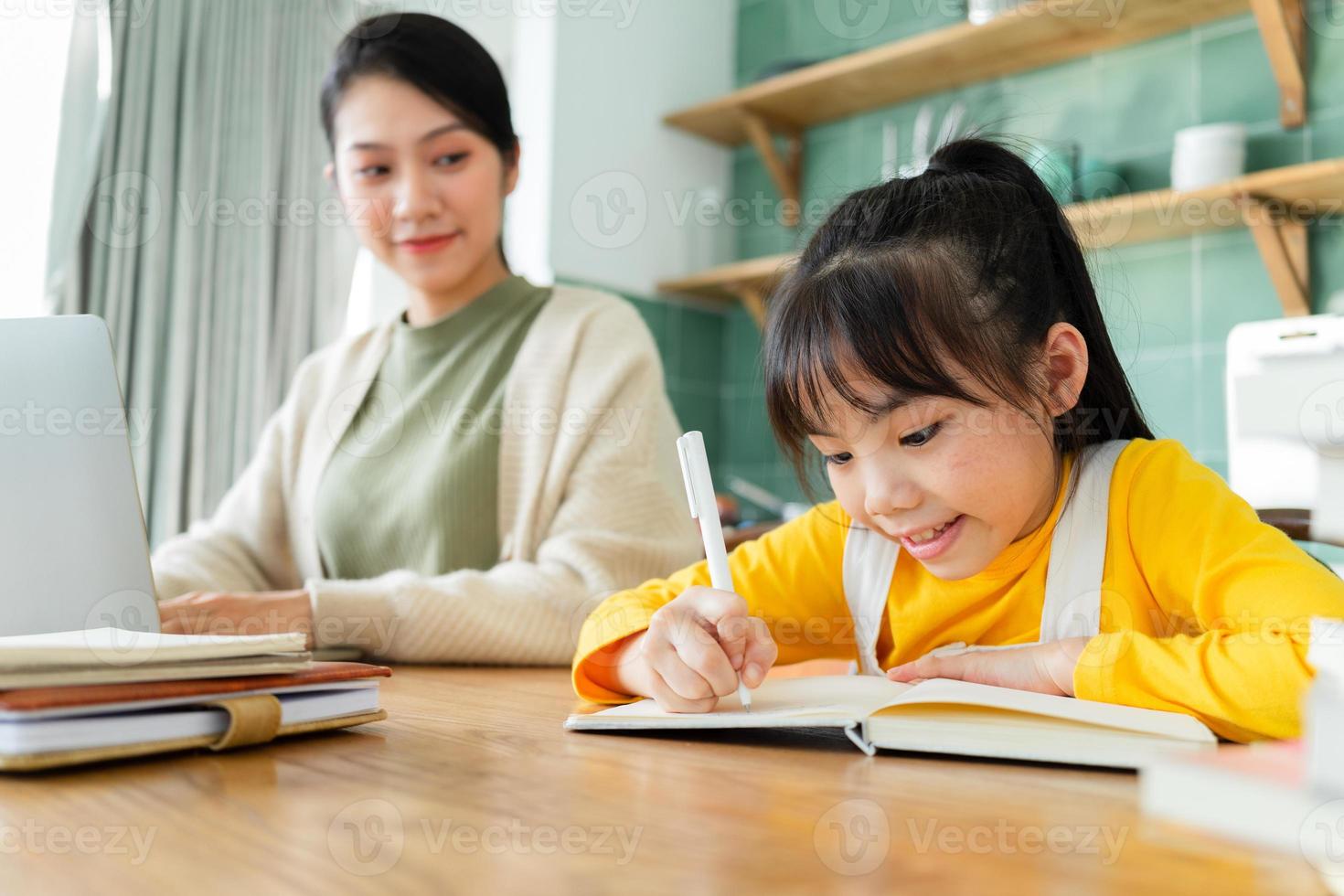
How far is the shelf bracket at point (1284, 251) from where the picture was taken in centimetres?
226

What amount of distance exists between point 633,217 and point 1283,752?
3.11 meters

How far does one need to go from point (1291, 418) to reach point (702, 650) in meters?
0.84

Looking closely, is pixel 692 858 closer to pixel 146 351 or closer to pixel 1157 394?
pixel 1157 394

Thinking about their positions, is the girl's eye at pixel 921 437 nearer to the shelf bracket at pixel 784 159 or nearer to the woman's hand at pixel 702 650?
the woman's hand at pixel 702 650

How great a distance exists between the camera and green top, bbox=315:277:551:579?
4.33ft

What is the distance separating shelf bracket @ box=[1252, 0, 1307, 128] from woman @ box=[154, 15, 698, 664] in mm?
1667

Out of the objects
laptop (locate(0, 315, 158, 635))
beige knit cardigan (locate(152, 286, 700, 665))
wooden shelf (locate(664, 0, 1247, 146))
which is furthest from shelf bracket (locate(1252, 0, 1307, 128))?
laptop (locate(0, 315, 158, 635))

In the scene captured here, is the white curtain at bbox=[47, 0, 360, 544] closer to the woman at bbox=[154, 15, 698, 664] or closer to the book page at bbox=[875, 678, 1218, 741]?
the woman at bbox=[154, 15, 698, 664]

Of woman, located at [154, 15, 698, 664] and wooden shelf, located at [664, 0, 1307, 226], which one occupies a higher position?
wooden shelf, located at [664, 0, 1307, 226]

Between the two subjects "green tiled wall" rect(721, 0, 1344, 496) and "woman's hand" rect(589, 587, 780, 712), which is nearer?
"woman's hand" rect(589, 587, 780, 712)

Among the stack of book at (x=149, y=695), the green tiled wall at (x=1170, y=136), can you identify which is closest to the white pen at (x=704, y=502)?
the stack of book at (x=149, y=695)

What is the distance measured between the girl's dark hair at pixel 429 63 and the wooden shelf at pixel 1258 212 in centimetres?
123

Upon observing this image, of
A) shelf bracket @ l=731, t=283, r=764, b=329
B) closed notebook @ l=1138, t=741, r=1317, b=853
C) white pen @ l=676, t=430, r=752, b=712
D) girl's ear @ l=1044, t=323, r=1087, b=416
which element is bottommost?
closed notebook @ l=1138, t=741, r=1317, b=853

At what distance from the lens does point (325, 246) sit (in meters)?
3.02
